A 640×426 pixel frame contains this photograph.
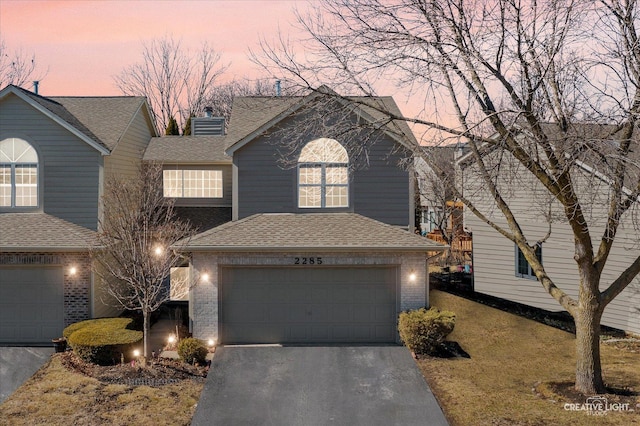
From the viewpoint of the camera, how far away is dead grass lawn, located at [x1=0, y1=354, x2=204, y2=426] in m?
11.6

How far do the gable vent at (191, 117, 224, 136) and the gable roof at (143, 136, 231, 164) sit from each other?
1.36 meters

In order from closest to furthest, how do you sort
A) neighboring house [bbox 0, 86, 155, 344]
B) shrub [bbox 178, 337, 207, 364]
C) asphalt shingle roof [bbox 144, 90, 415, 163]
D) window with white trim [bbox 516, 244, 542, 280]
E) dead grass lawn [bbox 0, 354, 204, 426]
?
dead grass lawn [bbox 0, 354, 204, 426] → shrub [bbox 178, 337, 207, 364] → neighboring house [bbox 0, 86, 155, 344] → asphalt shingle roof [bbox 144, 90, 415, 163] → window with white trim [bbox 516, 244, 542, 280]

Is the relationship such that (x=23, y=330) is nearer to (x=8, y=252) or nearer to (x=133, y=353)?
(x=8, y=252)

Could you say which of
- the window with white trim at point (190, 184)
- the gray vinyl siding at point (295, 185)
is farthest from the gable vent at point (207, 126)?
the gray vinyl siding at point (295, 185)

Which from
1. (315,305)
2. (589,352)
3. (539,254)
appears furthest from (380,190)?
(589,352)

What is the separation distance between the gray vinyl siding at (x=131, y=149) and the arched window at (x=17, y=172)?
8.03 ft

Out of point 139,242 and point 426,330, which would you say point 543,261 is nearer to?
point 426,330

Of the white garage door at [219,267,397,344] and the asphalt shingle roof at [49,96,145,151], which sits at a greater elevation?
the asphalt shingle roof at [49,96,145,151]

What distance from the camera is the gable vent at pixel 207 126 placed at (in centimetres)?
2628

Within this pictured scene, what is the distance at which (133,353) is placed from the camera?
1527 centimetres

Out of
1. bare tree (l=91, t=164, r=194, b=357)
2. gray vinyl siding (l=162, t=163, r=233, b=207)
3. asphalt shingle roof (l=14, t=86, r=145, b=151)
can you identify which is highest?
asphalt shingle roof (l=14, t=86, r=145, b=151)

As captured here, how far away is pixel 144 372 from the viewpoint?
560 inches

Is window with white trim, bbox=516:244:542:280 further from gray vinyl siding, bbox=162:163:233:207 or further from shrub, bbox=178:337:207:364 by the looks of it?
shrub, bbox=178:337:207:364

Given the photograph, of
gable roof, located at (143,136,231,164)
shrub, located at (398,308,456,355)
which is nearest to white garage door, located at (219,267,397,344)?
shrub, located at (398,308,456,355)
